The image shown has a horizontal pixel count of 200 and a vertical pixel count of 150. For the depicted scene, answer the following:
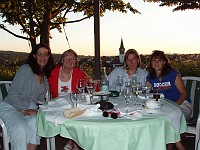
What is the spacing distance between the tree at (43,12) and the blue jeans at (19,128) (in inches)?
100

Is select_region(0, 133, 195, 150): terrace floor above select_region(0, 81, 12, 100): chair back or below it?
below

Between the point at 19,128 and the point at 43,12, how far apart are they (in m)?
3.36

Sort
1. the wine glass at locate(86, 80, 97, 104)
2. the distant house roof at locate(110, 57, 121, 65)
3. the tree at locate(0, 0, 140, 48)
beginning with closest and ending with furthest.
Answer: the wine glass at locate(86, 80, 97, 104) → the distant house roof at locate(110, 57, 121, 65) → the tree at locate(0, 0, 140, 48)

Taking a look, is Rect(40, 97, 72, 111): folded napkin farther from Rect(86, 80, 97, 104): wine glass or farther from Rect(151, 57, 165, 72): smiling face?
Rect(151, 57, 165, 72): smiling face

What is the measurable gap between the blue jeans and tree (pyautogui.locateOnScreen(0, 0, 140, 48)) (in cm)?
255

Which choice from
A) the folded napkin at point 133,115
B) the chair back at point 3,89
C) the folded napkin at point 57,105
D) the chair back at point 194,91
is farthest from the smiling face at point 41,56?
the chair back at point 194,91

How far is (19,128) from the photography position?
2750 millimetres

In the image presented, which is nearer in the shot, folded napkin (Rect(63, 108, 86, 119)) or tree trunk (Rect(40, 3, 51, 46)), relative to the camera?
folded napkin (Rect(63, 108, 86, 119))

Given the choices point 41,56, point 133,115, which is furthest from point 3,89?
point 133,115

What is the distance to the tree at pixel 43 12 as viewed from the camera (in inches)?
212

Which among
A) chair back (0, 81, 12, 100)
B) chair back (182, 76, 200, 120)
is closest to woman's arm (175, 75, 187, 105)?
chair back (182, 76, 200, 120)

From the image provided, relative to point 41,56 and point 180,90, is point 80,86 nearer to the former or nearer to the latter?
point 41,56

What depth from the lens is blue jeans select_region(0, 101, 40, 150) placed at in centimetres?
273

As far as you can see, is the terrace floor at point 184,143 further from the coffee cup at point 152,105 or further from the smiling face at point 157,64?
the coffee cup at point 152,105
